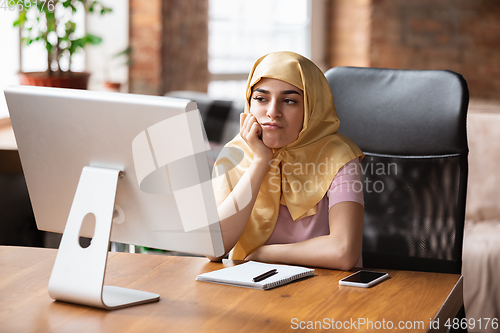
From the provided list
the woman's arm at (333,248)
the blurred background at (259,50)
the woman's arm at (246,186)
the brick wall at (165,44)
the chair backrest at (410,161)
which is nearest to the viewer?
the woman's arm at (333,248)

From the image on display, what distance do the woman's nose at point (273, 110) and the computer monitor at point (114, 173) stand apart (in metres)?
0.53

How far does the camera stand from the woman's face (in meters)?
1.43

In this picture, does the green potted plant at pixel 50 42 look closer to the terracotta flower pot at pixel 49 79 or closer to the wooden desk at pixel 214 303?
the terracotta flower pot at pixel 49 79

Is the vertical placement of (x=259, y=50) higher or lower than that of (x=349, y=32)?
lower

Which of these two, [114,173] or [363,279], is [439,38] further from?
[114,173]

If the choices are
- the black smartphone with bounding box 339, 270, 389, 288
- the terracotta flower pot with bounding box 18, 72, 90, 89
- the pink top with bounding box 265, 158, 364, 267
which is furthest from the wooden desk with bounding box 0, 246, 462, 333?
the terracotta flower pot with bounding box 18, 72, 90, 89

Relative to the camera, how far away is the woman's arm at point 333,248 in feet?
4.05

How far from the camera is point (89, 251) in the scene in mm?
976

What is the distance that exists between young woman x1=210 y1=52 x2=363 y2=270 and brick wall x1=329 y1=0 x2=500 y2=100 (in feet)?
10.6

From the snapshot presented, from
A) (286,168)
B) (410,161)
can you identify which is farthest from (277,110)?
(410,161)

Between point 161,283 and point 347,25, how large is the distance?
4.06 meters

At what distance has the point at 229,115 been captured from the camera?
10.1ft

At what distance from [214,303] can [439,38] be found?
421cm

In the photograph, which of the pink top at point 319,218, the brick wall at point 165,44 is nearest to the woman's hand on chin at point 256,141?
the pink top at point 319,218
